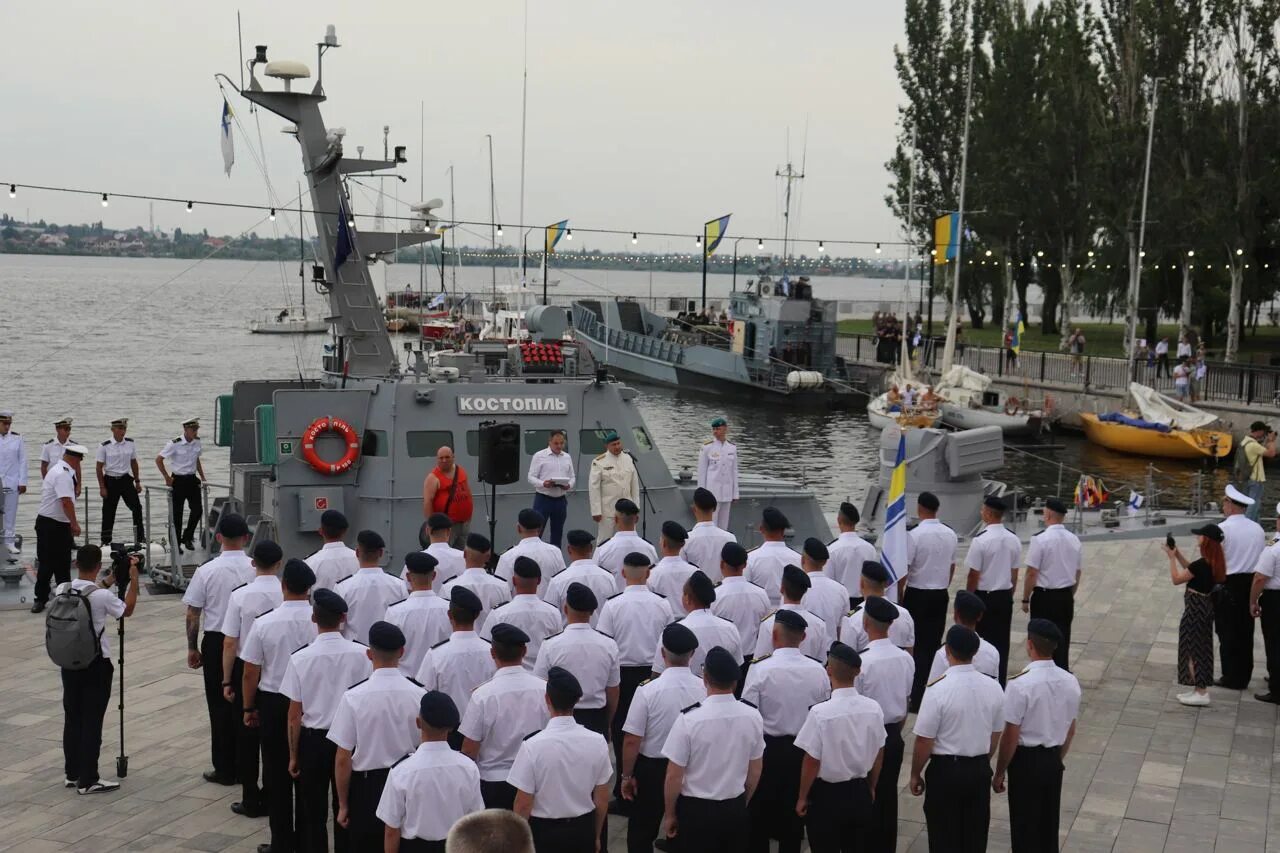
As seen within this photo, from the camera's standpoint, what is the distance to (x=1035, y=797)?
318 inches

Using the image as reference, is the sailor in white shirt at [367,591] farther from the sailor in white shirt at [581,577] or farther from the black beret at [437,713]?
the black beret at [437,713]

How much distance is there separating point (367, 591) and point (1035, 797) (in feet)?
14.5

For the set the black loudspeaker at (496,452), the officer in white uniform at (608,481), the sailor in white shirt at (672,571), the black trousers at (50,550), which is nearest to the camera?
the sailor in white shirt at (672,571)

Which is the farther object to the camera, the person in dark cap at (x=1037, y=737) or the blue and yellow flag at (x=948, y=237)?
the blue and yellow flag at (x=948, y=237)

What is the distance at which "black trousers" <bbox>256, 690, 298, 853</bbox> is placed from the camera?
8.46 metres

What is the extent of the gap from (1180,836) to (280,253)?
11750mm

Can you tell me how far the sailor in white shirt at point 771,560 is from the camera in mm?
10383

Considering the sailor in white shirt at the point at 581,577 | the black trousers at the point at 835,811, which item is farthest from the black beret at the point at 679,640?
the sailor in white shirt at the point at 581,577

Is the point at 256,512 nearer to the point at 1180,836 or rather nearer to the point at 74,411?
the point at 1180,836

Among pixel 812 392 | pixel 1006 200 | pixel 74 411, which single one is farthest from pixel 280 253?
pixel 1006 200

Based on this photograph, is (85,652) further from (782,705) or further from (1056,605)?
(1056,605)

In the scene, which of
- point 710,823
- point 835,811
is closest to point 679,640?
point 710,823

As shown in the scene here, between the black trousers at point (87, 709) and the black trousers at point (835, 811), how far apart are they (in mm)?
4797

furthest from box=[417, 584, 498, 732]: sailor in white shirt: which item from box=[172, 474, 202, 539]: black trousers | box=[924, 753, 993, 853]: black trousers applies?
box=[172, 474, 202, 539]: black trousers
